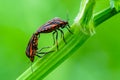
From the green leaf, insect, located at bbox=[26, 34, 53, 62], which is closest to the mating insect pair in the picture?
insect, located at bbox=[26, 34, 53, 62]

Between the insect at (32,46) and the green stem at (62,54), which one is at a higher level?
the green stem at (62,54)

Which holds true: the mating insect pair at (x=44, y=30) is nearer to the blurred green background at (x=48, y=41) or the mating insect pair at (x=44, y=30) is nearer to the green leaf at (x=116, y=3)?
the green leaf at (x=116, y=3)

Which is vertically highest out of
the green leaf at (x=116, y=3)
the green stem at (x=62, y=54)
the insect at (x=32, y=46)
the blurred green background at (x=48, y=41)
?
the green leaf at (x=116, y=3)

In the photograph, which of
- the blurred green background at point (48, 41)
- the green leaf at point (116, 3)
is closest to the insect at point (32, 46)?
the green leaf at point (116, 3)

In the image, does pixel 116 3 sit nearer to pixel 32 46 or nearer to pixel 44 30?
pixel 44 30

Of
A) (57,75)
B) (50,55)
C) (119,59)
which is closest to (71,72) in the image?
(57,75)
